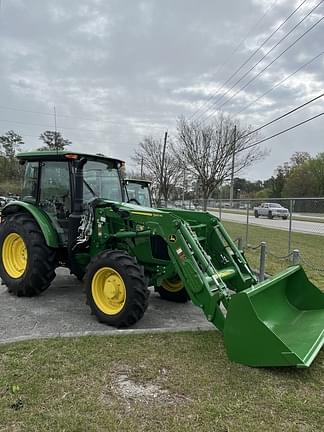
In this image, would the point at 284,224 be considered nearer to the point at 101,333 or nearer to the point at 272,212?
the point at 272,212

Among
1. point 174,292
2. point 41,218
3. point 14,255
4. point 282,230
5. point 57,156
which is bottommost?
point 174,292

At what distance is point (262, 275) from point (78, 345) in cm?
408

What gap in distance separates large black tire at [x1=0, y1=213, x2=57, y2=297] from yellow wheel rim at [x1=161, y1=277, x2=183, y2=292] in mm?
1811

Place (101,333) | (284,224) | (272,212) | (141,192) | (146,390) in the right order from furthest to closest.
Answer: (272,212)
(284,224)
(141,192)
(101,333)
(146,390)

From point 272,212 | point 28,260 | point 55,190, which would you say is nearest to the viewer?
point 28,260

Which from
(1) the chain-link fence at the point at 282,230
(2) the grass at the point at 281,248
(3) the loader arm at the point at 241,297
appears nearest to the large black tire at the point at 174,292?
(3) the loader arm at the point at 241,297

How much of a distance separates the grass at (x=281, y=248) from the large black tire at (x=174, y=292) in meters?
3.04

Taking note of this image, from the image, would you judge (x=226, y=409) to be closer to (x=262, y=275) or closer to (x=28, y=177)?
(x=262, y=275)

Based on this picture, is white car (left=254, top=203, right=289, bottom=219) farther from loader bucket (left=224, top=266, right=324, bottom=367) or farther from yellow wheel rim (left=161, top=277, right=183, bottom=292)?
loader bucket (left=224, top=266, right=324, bottom=367)

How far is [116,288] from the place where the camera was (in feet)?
15.5

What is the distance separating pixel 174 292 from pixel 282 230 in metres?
9.05

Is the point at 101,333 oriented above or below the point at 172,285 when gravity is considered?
below

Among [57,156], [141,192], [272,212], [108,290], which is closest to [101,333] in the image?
[108,290]

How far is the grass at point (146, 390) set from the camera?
8.88 ft
